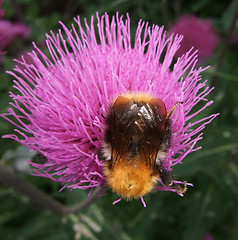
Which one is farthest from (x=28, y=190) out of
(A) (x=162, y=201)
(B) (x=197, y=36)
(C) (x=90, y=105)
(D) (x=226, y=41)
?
(B) (x=197, y=36)

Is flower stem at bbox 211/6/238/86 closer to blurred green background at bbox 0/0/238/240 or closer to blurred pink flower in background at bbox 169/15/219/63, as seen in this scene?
blurred green background at bbox 0/0/238/240

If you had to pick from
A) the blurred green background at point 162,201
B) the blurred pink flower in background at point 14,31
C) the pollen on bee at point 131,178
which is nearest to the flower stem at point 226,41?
the blurred green background at point 162,201

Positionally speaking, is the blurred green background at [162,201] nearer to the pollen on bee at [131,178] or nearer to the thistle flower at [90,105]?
the thistle flower at [90,105]

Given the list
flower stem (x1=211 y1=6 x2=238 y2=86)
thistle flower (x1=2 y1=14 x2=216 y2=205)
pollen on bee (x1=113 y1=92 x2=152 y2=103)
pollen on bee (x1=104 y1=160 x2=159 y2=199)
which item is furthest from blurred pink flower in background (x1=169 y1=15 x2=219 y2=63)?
pollen on bee (x1=104 y1=160 x2=159 y2=199)

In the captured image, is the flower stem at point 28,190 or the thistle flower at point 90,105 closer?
the thistle flower at point 90,105

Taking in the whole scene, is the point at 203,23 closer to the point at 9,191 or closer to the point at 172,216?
the point at 172,216
